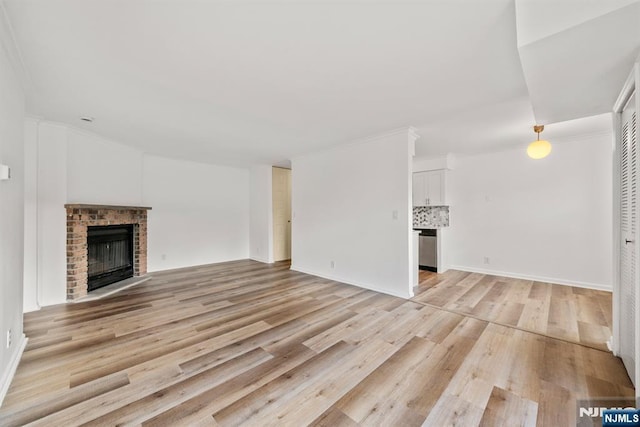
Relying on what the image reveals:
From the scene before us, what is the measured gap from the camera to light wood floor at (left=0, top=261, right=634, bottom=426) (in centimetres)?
156

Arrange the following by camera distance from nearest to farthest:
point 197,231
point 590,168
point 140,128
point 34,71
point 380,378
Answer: point 380,378, point 34,71, point 140,128, point 590,168, point 197,231

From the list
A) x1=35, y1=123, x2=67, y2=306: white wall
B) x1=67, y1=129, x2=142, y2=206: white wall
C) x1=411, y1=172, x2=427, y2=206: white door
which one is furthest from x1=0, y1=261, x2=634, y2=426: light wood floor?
x1=411, y1=172, x2=427, y2=206: white door

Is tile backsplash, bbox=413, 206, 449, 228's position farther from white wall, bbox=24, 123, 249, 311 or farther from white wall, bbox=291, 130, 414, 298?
white wall, bbox=24, 123, 249, 311

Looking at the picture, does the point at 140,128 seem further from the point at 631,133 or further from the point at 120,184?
the point at 631,133

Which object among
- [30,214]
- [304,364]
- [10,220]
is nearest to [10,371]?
[10,220]

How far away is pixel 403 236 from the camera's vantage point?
3721mm

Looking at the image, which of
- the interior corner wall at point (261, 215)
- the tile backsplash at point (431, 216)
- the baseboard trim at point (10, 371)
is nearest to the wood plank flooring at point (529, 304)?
the tile backsplash at point (431, 216)

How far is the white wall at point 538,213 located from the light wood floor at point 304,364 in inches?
41.2

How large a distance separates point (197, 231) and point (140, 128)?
284cm

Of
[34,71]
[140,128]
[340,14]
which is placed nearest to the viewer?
[340,14]

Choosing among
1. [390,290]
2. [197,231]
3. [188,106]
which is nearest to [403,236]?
[390,290]

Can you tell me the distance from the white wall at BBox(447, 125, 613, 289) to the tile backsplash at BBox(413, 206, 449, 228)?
0.63ft

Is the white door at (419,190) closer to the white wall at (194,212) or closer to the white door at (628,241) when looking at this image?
the white door at (628,241)

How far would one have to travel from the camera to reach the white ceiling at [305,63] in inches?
59.6
